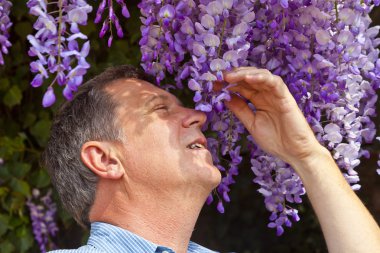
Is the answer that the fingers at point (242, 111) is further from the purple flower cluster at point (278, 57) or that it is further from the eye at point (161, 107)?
the eye at point (161, 107)

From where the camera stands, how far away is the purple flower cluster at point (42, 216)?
3.14 meters

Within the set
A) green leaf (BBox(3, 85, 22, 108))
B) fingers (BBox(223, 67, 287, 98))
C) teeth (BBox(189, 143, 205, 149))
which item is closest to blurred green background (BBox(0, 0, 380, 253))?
green leaf (BBox(3, 85, 22, 108))

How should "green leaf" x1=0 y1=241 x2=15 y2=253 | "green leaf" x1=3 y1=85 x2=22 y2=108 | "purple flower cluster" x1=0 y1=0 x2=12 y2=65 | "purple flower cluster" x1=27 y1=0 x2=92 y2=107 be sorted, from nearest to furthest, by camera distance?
1. "purple flower cluster" x1=27 y1=0 x2=92 y2=107
2. "purple flower cluster" x1=0 y1=0 x2=12 y2=65
3. "green leaf" x1=3 y1=85 x2=22 y2=108
4. "green leaf" x1=0 y1=241 x2=15 y2=253

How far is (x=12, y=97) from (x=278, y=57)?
4.59ft

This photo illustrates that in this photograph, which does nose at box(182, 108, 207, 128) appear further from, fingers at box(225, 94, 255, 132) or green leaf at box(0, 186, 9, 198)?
green leaf at box(0, 186, 9, 198)

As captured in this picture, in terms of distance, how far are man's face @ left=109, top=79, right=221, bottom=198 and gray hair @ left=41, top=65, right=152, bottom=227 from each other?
40mm

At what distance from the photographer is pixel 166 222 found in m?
1.91

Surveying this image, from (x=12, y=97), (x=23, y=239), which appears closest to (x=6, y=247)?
(x=23, y=239)

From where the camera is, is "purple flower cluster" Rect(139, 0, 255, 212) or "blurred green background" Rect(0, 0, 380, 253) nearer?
"purple flower cluster" Rect(139, 0, 255, 212)

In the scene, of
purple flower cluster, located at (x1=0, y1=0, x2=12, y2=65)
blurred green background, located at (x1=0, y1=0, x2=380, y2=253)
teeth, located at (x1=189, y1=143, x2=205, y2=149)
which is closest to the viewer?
purple flower cluster, located at (x1=0, y1=0, x2=12, y2=65)

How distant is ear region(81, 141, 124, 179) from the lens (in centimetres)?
192

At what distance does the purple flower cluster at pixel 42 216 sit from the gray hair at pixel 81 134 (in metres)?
1.11

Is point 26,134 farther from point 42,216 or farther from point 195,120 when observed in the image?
point 195,120

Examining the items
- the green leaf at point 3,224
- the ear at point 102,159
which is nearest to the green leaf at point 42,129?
the green leaf at point 3,224
